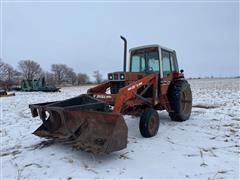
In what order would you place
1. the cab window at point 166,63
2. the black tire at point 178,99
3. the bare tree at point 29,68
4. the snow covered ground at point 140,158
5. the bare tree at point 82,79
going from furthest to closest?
the bare tree at point 82,79, the bare tree at point 29,68, the black tire at point 178,99, the cab window at point 166,63, the snow covered ground at point 140,158

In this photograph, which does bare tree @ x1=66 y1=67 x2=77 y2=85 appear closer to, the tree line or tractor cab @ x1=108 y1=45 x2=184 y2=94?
the tree line

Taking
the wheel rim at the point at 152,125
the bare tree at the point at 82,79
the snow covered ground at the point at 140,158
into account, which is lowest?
the snow covered ground at the point at 140,158

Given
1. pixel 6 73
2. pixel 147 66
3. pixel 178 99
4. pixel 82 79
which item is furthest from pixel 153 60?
pixel 82 79

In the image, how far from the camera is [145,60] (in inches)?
258

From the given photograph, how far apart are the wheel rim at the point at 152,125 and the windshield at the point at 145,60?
1.60 m

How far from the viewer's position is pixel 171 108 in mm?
6797

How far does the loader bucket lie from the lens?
12.6ft

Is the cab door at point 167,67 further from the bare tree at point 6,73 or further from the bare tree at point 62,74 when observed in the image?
the bare tree at point 62,74

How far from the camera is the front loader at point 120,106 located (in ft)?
13.3

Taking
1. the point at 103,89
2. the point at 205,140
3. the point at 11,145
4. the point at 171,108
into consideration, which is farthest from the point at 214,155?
the point at 11,145

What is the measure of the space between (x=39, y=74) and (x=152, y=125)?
218 feet

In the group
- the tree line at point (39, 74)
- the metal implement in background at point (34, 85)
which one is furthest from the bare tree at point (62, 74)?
the metal implement in background at point (34, 85)

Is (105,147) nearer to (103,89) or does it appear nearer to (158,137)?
(158,137)

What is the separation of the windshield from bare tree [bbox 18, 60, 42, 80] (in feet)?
204
